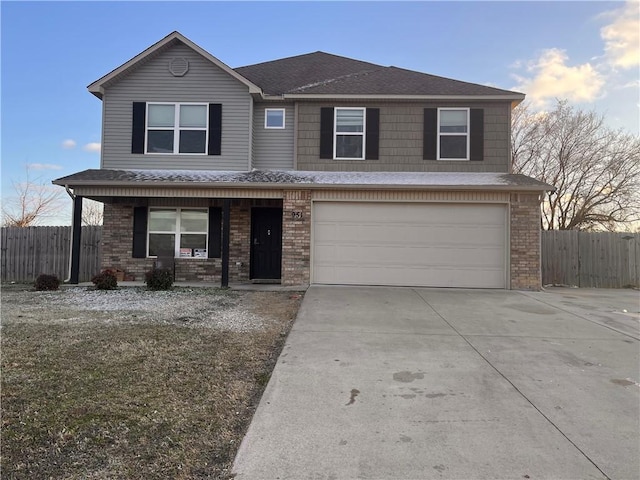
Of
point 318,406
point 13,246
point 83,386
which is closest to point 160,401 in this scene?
point 83,386

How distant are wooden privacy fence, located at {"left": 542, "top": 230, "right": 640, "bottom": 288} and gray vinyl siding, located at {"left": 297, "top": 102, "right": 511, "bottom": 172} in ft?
11.1

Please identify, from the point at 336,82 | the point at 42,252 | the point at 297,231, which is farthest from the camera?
the point at 42,252

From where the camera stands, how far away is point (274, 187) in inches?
396

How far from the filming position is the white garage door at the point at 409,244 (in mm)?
10188

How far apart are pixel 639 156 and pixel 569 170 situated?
2516 millimetres

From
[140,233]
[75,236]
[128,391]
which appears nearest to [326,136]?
[140,233]

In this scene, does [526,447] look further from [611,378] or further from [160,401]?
[160,401]

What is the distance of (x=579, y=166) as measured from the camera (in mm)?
17750

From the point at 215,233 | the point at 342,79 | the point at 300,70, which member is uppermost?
the point at 300,70

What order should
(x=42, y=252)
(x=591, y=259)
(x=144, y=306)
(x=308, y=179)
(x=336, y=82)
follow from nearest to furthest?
(x=144, y=306)
(x=308, y=179)
(x=336, y=82)
(x=591, y=259)
(x=42, y=252)

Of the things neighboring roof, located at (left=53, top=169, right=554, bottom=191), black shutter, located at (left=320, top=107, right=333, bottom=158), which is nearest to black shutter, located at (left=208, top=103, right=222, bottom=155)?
neighboring roof, located at (left=53, top=169, right=554, bottom=191)

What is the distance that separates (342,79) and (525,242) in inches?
271

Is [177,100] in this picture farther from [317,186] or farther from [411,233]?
[411,233]

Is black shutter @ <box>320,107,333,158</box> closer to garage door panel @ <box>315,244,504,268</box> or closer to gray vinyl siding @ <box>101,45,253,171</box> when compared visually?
gray vinyl siding @ <box>101,45,253,171</box>
